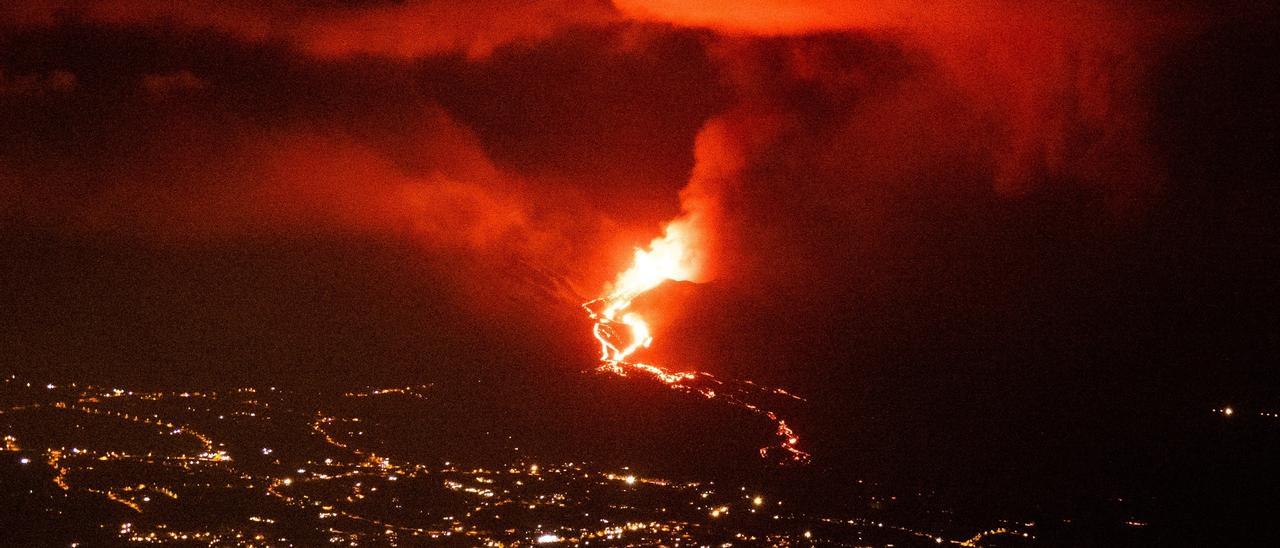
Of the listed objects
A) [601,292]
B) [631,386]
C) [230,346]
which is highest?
[601,292]

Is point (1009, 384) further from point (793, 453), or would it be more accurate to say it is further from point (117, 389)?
point (117, 389)

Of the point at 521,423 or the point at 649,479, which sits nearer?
the point at 649,479

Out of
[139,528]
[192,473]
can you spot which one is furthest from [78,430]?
[139,528]

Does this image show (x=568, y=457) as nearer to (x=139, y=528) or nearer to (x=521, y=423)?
(x=521, y=423)

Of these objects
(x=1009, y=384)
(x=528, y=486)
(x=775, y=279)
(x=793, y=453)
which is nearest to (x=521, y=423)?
(x=528, y=486)

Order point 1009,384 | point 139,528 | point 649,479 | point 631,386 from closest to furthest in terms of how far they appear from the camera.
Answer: point 139,528 → point 649,479 → point 631,386 → point 1009,384

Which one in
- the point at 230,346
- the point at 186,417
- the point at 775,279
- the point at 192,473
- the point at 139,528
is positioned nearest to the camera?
the point at 139,528

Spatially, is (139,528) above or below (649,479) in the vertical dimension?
below
